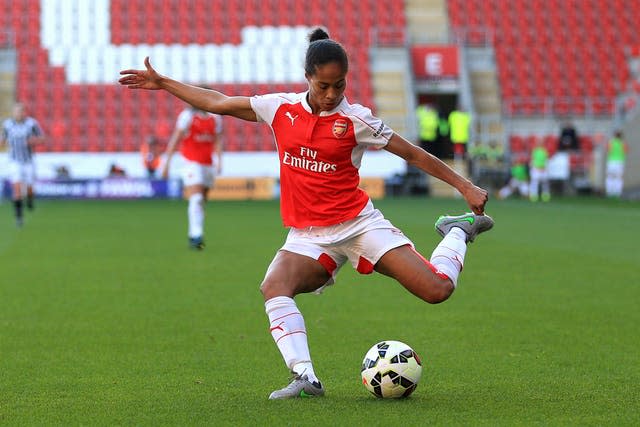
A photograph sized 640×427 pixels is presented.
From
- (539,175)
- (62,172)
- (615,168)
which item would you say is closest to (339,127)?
(539,175)

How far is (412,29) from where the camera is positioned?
42.2 m

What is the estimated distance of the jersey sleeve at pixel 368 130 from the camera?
6.00m

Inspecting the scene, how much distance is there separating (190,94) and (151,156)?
30.8 meters

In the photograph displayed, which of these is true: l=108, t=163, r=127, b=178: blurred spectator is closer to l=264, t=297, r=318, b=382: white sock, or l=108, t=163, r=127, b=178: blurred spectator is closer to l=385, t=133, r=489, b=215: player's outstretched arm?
l=385, t=133, r=489, b=215: player's outstretched arm

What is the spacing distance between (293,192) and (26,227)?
53.5 feet

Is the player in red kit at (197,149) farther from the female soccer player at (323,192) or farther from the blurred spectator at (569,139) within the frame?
the blurred spectator at (569,139)

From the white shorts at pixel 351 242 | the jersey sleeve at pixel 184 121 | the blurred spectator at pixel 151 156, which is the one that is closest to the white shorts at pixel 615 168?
the blurred spectator at pixel 151 156

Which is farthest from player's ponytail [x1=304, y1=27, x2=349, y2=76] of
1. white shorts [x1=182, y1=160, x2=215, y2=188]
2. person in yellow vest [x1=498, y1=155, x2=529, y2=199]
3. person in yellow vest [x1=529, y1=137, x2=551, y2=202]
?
person in yellow vest [x1=498, y1=155, x2=529, y2=199]

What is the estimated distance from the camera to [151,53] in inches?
1604

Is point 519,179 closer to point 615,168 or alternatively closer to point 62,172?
point 615,168

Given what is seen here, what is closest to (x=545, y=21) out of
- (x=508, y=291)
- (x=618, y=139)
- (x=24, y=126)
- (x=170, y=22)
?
(x=618, y=139)

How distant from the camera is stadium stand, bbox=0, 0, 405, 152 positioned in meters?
39.7

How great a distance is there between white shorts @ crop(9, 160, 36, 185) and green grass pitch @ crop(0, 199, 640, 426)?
5340 millimetres

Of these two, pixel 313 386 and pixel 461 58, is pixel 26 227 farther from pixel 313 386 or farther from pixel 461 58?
pixel 461 58
